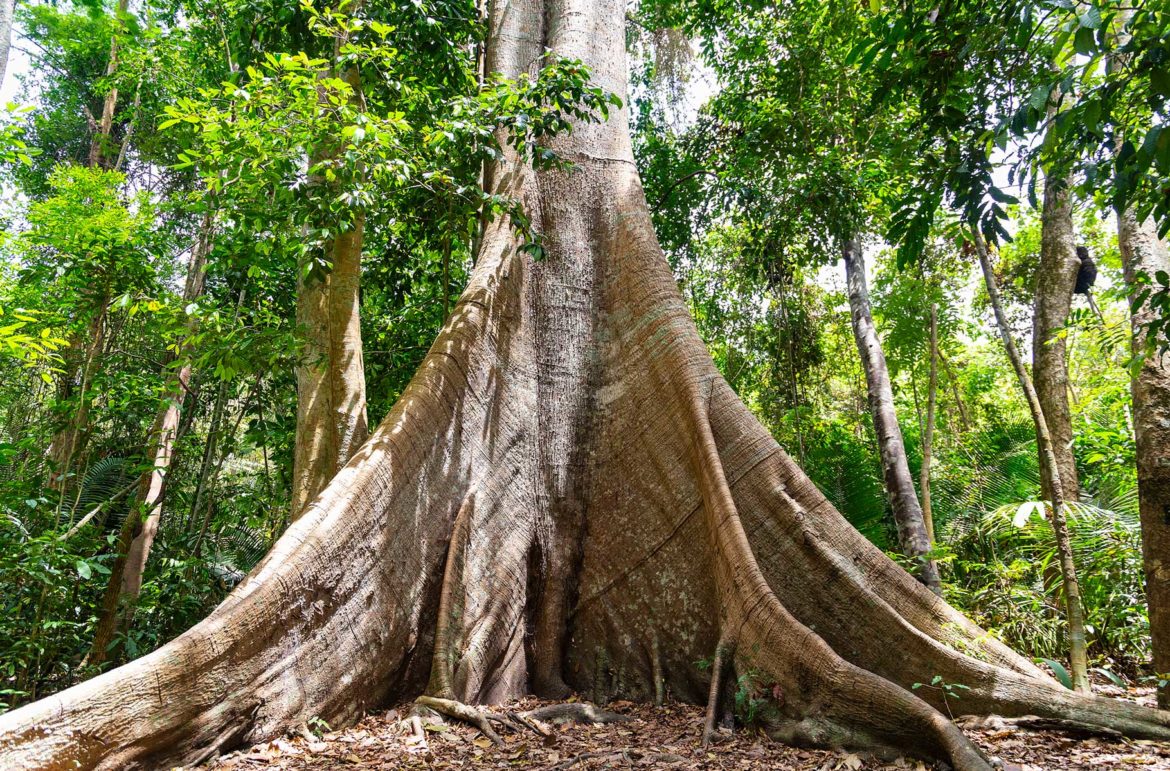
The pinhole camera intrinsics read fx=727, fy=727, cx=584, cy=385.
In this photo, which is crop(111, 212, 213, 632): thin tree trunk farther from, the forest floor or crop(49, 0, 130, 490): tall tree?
the forest floor

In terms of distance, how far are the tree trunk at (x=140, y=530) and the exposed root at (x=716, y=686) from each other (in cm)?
435

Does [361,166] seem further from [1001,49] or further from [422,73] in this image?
[1001,49]

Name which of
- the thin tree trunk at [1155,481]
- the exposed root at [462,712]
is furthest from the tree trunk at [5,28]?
the thin tree trunk at [1155,481]

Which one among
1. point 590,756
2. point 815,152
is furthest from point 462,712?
point 815,152

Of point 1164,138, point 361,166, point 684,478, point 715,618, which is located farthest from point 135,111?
point 1164,138

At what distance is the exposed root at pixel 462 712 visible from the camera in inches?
136

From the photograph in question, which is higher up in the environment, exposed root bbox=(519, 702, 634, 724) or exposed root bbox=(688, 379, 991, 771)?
exposed root bbox=(688, 379, 991, 771)

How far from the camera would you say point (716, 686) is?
3701 mm

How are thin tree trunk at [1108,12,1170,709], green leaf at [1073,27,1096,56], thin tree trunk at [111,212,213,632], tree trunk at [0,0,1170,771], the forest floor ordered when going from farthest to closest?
thin tree trunk at [111,212,213,632] → thin tree trunk at [1108,12,1170,709] → tree trunk at [0,0,1170,771] → the forest floor → green leaf at [1073,27,1096,56]

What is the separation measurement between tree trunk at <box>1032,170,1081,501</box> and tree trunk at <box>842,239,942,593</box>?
46.5 inches

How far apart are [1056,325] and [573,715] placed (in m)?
5.72

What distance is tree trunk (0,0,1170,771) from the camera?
3123 mm

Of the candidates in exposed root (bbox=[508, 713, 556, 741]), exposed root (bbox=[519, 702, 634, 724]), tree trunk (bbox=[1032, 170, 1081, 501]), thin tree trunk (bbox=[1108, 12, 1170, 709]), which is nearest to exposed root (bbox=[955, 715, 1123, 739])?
thin tree trunk (bbox=[1108, 12, 1170, 709])

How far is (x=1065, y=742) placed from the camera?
125 inches
